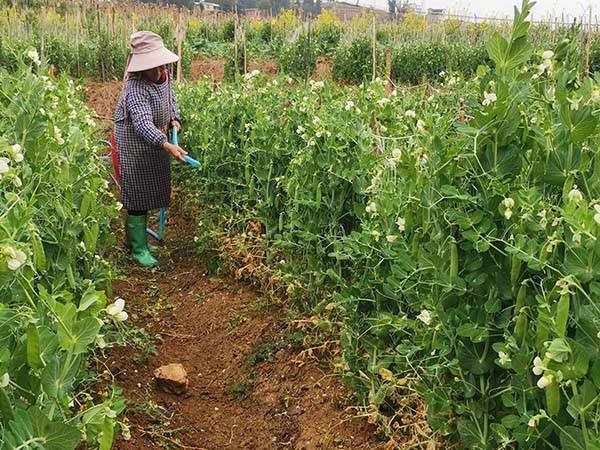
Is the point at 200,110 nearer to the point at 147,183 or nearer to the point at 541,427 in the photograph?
the point at 147,183

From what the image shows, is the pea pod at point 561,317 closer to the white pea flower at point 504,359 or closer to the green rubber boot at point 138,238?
the white pea flower at point 504,359

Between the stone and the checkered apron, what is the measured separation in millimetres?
2034

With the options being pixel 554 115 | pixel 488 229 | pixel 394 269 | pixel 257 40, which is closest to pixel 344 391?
pixel 394 269

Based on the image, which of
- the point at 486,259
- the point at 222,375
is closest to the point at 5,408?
the point at 486,259

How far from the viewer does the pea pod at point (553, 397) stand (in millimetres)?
1567

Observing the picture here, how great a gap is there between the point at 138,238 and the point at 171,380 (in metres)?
2.15

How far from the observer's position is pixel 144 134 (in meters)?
4.95

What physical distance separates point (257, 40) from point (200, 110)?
661 inches

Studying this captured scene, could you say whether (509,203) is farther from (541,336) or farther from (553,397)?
(553,397)

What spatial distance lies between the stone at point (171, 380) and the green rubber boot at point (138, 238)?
1929mm

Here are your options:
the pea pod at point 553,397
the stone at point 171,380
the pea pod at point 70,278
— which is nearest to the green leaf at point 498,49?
the pea pod at point 553,397

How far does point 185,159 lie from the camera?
469cm

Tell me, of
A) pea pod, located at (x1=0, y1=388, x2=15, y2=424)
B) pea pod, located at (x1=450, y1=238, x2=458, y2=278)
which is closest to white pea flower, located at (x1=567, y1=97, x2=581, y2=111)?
pea pod, located at (x1=450, y1=238, x2=458, y2=278)

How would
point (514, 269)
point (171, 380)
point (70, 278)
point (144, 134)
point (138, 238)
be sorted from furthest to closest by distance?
point (138, 238) < point (144, 134) < point (171, 380) < point (70, 278) < point (514, 269)
